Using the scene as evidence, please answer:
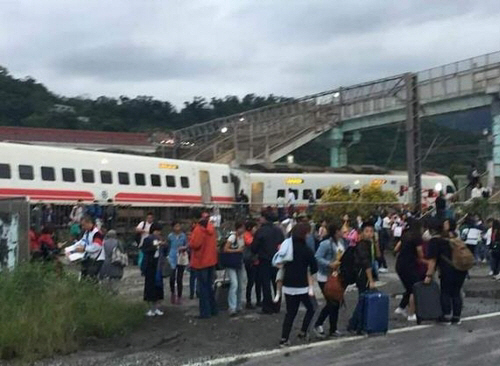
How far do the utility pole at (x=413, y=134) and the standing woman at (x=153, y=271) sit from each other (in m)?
18.2

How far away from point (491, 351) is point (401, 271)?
310 cm

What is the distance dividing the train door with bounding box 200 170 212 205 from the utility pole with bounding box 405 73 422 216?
10.4 meters

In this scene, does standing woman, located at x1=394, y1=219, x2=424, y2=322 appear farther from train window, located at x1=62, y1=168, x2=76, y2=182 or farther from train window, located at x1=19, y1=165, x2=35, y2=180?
train window, located at x1=62, y1=168, x2=76, y2=182

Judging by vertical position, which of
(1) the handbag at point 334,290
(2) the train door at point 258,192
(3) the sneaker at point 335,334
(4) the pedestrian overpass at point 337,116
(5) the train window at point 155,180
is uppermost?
(4) the pedestrian overpass at point 337,116

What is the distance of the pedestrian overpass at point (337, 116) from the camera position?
41.3 meters

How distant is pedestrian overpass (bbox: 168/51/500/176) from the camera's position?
41294 mm

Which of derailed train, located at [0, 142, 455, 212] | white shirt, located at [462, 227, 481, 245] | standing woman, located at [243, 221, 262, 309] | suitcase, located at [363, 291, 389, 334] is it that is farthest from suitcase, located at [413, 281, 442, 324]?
derailed train, located at [0, 142, 455, 212]

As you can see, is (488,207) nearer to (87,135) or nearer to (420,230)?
(420,230)

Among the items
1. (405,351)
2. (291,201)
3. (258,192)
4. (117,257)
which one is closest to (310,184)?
(258,192)

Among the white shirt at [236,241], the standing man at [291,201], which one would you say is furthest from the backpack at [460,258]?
the standing man at [291,201]

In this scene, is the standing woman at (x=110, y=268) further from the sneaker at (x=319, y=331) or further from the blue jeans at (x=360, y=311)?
the blue jeans at (x=360, y=311)

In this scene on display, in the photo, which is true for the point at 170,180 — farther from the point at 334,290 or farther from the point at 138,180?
the point at 334,290

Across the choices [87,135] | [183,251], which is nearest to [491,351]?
[183,251]

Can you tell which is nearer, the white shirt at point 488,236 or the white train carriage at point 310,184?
→ the white shirt at point 488,236
